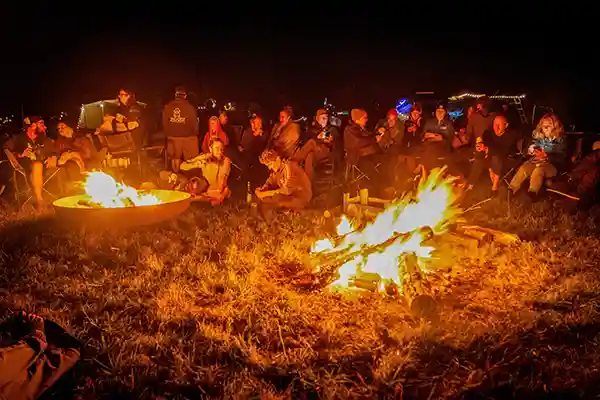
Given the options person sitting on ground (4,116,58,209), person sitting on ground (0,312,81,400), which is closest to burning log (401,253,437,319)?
person sitting on ground (0,312,81,400)

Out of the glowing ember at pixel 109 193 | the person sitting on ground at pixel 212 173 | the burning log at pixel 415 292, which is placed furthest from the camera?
the person sitting on ground at pixel 212 173

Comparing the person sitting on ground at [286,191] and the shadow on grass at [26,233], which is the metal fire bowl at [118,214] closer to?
the shadow on grass at [26,233]

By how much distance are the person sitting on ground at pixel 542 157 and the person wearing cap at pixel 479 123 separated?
3.08 feet

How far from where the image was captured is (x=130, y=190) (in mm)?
7562

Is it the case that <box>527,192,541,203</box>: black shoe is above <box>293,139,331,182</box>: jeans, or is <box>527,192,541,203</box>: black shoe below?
below

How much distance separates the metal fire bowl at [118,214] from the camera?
6801mm

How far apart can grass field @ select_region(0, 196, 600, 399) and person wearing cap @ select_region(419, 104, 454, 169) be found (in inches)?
112

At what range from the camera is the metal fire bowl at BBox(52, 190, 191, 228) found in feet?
22.3

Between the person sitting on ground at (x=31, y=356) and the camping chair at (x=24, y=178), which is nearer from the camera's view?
the person sitting on ground at (x=31, y=356)

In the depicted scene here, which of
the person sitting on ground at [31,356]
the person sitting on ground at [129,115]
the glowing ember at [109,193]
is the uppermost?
the person sitting on ground at [129,115]

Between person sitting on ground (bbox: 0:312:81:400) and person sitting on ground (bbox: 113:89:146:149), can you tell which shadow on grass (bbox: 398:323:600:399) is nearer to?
person sitting on ground (bbox: 0:312:81:400)

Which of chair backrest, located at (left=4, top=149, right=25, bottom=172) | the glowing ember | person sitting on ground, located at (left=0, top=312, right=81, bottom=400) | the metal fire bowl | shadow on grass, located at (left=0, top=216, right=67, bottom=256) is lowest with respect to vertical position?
shadow on grass, located at (left=0, top=216, right=67, bottom=256)

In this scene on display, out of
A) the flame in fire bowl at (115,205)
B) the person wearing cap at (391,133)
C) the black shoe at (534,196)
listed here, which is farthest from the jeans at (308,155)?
the black shoe at (534,196)

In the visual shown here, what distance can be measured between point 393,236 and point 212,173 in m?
3.79
